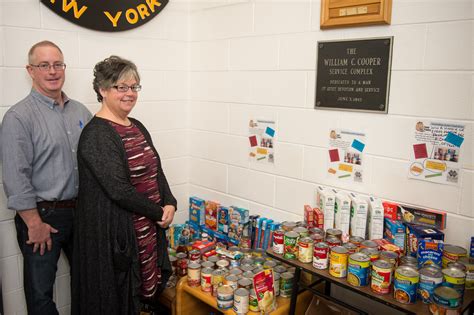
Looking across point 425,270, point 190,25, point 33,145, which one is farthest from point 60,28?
point 425,270

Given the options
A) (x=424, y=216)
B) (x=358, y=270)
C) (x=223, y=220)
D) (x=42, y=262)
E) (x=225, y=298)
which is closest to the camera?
(x=358, y=270)

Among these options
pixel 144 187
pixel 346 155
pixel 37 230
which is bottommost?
pixel 37 230

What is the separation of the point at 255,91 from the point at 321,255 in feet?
3.85

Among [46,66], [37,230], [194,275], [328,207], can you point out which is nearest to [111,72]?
[46,66]

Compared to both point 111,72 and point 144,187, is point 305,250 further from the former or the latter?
point 111,72

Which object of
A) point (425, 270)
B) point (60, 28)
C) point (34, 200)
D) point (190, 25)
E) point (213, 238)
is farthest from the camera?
point (190, 25)

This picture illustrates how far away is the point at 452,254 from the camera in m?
1.61

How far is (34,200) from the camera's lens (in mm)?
2023

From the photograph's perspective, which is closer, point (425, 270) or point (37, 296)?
point (425, 270)

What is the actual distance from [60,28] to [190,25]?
0.93m

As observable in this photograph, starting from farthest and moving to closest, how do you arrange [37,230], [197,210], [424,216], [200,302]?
[197,210], [200,302], [37,230], [424,216]

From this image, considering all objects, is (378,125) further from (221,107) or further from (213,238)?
(213,238)

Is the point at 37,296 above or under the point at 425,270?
under

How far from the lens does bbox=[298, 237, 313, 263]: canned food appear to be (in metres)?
1.78
